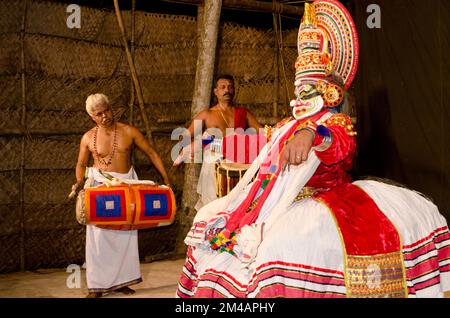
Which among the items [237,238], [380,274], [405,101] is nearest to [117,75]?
[405,101]

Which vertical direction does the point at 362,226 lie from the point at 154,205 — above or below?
above

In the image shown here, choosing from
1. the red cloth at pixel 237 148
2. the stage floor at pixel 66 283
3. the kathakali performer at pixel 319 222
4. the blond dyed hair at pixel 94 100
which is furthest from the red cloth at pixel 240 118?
the kathakali performer at pixel 319 222

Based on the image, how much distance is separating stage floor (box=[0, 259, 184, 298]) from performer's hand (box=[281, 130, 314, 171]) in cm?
284

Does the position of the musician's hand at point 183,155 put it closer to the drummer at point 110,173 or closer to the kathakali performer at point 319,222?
the drummer at point 110,173

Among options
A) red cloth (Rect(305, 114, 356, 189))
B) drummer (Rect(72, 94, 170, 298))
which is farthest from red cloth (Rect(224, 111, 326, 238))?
drummer (Rect(72, 94, 170, 298))

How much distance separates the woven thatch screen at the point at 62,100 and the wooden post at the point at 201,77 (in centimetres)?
19

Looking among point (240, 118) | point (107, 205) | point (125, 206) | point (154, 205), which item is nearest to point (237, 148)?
point (154, 205)

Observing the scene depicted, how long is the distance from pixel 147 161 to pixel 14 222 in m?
1.69

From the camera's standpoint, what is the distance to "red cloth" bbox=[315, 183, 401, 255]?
2924mm

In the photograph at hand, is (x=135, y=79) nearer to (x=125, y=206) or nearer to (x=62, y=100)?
(x=62, y=100)

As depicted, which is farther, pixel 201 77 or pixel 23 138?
pixel 201 77

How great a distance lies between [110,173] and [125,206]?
813 mm

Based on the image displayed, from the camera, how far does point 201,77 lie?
718 cm

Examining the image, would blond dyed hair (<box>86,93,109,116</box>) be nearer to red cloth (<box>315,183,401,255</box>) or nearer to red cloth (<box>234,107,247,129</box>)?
red cloth (<box>234,107,247,129</box>)
